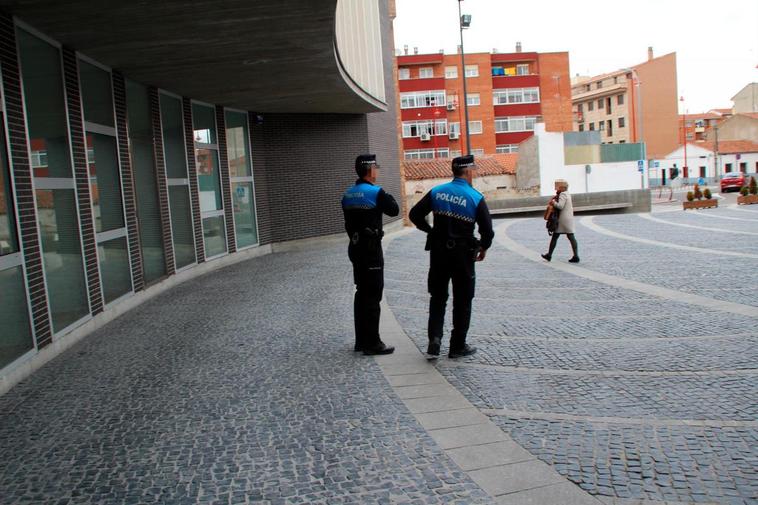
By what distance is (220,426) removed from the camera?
486 centimetres

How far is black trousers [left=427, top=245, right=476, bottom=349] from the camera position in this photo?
616 cm

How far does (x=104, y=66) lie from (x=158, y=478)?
25.4 ft

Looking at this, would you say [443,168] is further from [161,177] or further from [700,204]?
[161,177]

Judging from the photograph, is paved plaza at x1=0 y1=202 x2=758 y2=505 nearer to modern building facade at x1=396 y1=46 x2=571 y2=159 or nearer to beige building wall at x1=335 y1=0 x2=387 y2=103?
beige building wall at x1=335 y1=0 x2=387 y2=103

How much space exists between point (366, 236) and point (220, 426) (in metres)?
2.42

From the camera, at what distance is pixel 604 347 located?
262 inches

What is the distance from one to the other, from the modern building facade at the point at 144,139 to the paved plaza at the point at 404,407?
891mm

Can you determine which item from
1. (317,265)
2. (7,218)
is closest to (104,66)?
(7,218)

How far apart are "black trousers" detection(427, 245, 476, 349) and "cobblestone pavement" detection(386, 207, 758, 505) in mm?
352

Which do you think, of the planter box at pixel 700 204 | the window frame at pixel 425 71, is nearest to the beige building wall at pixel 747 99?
the window frame at pixel 425 71

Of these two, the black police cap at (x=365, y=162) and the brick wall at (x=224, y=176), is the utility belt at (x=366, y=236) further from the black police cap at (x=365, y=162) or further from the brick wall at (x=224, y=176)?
the brick wall at (x=224, y=176)

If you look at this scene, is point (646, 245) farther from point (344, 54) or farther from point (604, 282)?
point (344, 54)

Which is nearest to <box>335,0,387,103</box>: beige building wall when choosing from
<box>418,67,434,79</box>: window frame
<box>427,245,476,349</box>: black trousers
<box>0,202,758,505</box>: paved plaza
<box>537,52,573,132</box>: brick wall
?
<box>0,202,758,505</box>: paved plaza

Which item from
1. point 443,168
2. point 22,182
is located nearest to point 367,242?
point 22,182
